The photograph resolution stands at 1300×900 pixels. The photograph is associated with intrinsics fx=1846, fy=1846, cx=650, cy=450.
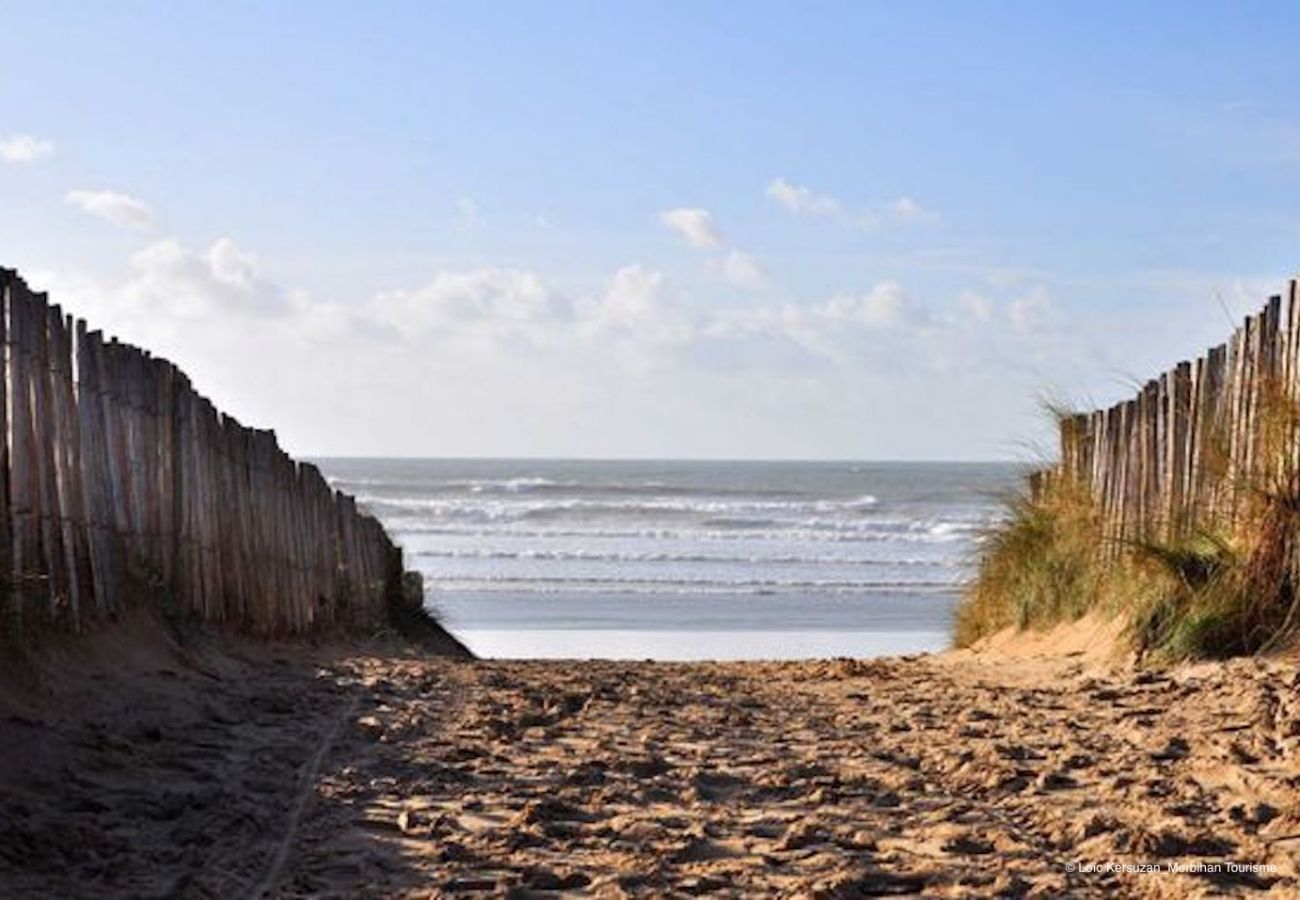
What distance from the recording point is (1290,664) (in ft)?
22.2

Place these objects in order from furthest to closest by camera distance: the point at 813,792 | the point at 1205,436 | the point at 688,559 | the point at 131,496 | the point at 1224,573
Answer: the point at 688,559
the point at 1205,436
the point at 1224,573
the point at 131,496
the point at 813,792

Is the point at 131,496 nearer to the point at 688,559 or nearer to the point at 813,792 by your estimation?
the point at 813,792

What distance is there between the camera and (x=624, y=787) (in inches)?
211

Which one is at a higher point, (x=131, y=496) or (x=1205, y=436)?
(x=1205, y=436)

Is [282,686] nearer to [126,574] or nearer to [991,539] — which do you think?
[126,574]

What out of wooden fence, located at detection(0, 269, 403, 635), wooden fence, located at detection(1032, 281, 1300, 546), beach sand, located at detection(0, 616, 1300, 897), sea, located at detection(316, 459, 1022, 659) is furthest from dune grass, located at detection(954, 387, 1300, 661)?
wooden fence, located at detection(0, 269, 403, 635)

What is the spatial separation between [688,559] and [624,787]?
23302 mm

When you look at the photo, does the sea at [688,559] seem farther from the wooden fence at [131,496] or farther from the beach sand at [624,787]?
the beach sand at [624,787]

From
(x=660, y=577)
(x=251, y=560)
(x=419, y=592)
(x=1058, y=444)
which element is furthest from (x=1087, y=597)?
(x=660, y=577)

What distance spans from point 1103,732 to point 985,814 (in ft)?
4.78

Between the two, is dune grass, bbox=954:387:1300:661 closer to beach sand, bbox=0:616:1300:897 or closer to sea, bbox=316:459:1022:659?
beach sand, bbox=0:616:1300:897

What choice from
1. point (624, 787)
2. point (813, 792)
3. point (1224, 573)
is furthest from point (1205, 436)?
point (624, 787)

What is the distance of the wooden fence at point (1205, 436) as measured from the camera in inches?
295

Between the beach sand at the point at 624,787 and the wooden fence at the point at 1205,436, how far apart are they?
944 millimetres
